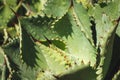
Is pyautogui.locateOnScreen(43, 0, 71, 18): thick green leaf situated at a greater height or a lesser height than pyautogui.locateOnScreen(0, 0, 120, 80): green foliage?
greater

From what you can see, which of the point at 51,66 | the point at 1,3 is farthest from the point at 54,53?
the point at 1,3

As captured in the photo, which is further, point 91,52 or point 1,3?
point 1,3

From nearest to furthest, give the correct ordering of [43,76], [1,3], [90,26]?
[43,76], [90,26], [1,3]

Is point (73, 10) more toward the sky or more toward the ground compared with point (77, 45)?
more toward the sky

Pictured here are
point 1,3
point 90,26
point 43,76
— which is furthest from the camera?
point 1,3

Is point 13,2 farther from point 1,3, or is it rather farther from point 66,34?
point 66,34

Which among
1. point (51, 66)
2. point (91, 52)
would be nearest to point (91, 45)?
point (91, 52)

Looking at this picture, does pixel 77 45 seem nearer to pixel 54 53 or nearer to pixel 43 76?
pixel 54 53

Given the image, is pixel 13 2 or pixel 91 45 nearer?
pixel 91 45

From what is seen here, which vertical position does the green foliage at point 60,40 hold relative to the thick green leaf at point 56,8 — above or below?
below
